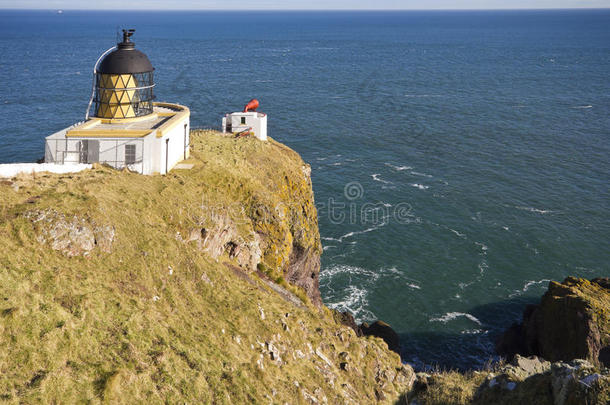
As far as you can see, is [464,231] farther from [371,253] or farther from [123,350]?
[123,350]

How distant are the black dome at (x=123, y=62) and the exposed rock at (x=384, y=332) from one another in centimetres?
3070

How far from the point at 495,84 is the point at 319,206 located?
97989 mm

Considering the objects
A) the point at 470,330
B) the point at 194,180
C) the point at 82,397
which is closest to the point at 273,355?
the point at 82,397

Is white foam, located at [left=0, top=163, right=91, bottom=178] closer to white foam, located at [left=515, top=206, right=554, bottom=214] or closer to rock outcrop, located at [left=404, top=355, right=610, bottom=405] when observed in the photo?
rock outcrop, located at [left=404, top=355, right=610, bottom=405]

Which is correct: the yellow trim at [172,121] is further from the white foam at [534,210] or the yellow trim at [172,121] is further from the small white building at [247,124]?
the white foam at [534,210]

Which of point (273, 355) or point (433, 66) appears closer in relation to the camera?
point (273, 355)

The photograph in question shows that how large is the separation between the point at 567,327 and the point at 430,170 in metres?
39.6

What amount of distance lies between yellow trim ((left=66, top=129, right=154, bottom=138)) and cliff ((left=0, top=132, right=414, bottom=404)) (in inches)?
143

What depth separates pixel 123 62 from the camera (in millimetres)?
41719

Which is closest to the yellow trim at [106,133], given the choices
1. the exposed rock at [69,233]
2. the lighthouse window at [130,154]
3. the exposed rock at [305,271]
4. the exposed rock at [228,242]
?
the lighthouse window at [130,154]

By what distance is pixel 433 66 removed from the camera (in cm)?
17138

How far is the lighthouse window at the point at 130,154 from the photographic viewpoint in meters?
37.8

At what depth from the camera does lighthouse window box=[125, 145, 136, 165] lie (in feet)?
124

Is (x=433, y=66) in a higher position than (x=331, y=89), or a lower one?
higher
